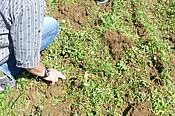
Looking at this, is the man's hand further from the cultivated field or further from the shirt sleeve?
the shirt sleeve

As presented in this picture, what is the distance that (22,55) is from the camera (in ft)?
8.71

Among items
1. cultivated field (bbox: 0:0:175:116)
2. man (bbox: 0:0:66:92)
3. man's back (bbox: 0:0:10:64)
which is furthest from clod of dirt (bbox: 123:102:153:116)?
man's back (bbox: 0:0:10:64)

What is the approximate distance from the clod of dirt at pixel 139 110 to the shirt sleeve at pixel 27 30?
0.83 meters

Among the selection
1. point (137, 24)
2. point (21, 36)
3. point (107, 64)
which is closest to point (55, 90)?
point (107, 64)

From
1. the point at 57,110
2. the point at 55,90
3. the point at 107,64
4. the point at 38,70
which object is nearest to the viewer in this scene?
the point at 38,70

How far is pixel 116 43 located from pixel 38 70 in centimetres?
81

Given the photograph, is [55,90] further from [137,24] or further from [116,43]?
[137,24]

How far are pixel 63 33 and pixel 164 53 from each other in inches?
35.0

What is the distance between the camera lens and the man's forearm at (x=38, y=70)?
295 centimetres

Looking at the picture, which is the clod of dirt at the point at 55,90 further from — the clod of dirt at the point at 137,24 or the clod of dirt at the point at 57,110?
the clod of dirt at the point at 137,24

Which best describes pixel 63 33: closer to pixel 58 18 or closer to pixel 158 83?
pixel 58 18

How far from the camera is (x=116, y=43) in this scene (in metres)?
3.52

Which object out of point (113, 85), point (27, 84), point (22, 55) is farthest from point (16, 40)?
point (113, 85)

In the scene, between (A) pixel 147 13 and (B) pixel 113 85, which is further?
(A) pixel 147 13
